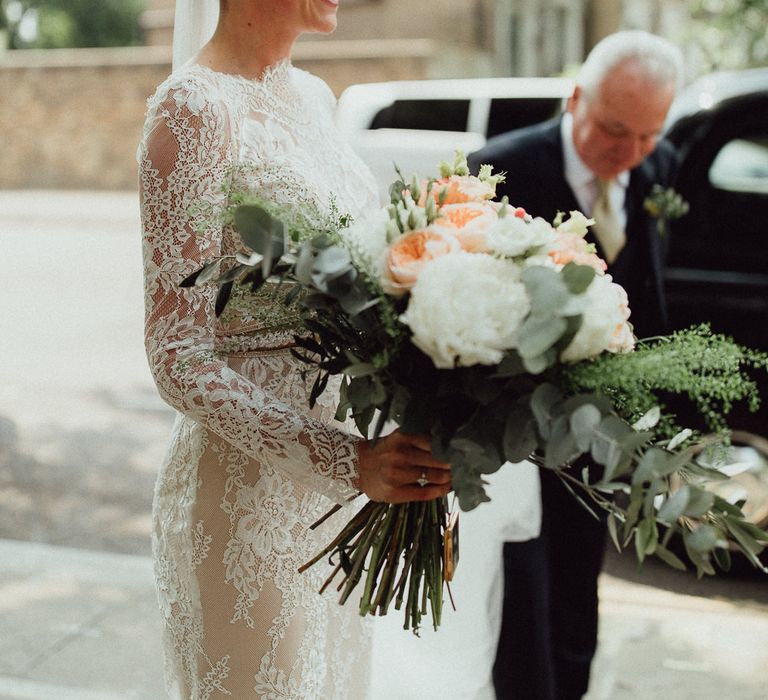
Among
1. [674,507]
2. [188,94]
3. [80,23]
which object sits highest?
[188,94]

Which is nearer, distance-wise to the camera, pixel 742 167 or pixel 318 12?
pixel 318 12

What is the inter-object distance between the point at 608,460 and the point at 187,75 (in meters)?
1.03

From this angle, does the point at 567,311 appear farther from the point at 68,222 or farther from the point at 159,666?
the point at 68,222

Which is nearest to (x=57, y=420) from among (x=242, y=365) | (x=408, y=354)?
(x=242, y=365)

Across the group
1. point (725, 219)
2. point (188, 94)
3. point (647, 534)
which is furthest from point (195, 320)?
point (725, 219)

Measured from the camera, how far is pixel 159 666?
4.08 metres

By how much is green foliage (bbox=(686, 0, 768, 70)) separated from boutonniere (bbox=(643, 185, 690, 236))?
23.2ft

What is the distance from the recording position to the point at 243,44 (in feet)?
6.78

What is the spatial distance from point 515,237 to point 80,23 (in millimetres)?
45982

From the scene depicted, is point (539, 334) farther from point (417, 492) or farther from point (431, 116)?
point (431, 116)

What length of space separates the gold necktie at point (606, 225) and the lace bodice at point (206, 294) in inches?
66.0

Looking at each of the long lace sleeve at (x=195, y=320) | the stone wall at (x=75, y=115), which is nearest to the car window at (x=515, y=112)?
the long lace sleeve at (x=195, y=320)

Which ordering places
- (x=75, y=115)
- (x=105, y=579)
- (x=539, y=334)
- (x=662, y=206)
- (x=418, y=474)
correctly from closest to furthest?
1. (x=539, y=334)
2. (x=418, y=474)
3. (x=662, y=206)
4. (x=105, y=579)
5. (x=75, y=115)

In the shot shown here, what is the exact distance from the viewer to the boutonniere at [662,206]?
360 centimetres
